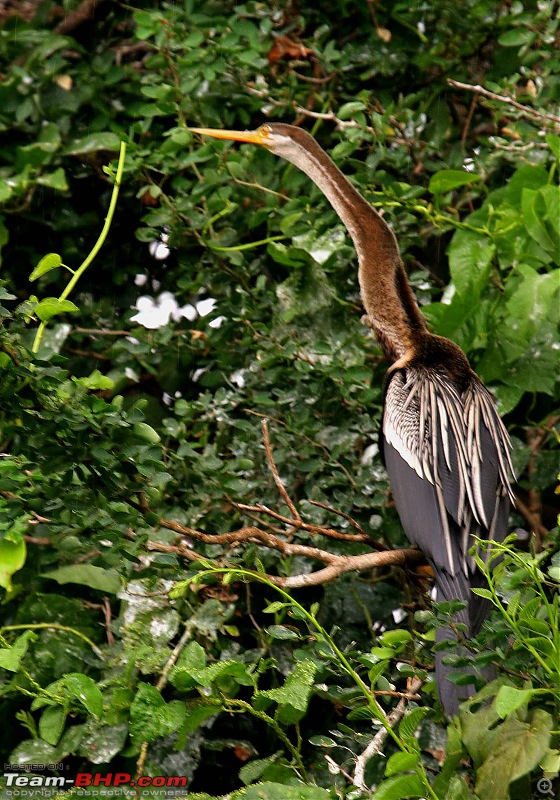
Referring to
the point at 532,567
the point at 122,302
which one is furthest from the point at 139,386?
the point at 532,567

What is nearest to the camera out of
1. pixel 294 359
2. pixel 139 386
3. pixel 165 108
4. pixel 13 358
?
pixel 13 358

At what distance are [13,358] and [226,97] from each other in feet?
4.02

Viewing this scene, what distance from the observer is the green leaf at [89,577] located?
6.37 feet

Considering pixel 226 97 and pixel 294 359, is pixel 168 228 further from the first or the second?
pixel 294 359

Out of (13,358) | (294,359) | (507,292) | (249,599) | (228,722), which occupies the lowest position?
(228,722)

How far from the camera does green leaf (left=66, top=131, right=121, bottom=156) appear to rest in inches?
92.2

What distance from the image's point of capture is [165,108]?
2.16 metres

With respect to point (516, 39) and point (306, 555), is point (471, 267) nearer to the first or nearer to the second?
point (516, 39)

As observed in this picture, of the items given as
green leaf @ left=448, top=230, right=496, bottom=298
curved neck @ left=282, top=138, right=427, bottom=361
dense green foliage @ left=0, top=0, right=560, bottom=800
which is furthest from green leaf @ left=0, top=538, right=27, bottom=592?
green leaf @ left=448, top=230, right=496, bottom=298

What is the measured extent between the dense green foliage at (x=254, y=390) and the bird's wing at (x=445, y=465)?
0.07 meters

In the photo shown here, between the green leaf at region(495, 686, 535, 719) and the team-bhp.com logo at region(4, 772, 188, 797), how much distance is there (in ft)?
2.31

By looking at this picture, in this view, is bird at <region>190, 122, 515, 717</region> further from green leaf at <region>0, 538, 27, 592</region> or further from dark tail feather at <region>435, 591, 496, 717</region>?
green leaf at <region>0, 538, 27, 592</region>

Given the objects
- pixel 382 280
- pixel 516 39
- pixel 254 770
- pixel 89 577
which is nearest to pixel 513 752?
pixel 254 770

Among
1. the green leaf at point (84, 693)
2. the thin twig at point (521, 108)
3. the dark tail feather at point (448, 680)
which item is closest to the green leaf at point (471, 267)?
the thin twig at point (521, 108)
